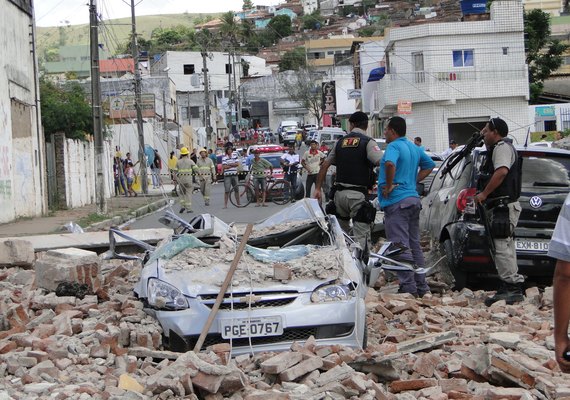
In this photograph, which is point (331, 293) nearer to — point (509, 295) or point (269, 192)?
point (509, 295)

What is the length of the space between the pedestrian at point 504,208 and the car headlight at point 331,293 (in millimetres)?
2816

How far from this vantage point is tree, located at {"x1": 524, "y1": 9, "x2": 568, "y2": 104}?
6506 cm

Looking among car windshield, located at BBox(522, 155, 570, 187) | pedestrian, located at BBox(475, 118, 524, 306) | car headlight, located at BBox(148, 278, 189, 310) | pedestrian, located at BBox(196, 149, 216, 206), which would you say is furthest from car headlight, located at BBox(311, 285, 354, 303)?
pedestrian, located at BBox(196, 149, 216, 206)

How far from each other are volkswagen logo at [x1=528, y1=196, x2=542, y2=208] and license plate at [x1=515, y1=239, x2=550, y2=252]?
0.37 metres

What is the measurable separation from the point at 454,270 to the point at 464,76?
158ft

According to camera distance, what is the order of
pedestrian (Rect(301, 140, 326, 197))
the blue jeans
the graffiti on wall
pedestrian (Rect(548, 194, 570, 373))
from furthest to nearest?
pedestrian (Rect(301, 140, 326, 197)) → the graffiti on wall → the blue jeans → pedestrian (Rect(548, 194, 570, 373))

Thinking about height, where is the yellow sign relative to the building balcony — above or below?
below

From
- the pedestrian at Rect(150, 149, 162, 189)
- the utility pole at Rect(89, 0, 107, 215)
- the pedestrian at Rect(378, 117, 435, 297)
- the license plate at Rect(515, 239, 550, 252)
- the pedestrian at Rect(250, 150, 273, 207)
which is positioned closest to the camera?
the pedestrian at Rect(378, 117, 435, 297)

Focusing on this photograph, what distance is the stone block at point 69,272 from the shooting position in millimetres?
9539

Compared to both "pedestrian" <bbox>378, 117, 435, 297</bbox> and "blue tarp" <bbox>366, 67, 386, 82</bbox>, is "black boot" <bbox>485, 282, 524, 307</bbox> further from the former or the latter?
"blue tarp" <bbox>366, 67, 386, 82</bbox>

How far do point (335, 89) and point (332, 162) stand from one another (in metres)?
87.7

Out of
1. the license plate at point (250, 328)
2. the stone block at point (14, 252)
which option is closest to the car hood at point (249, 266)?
the license plate at point (250, 328)

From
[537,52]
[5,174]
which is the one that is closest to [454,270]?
[5,174]

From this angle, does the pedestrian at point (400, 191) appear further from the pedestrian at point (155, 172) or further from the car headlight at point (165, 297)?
the pedestrian at point (155, 172)
